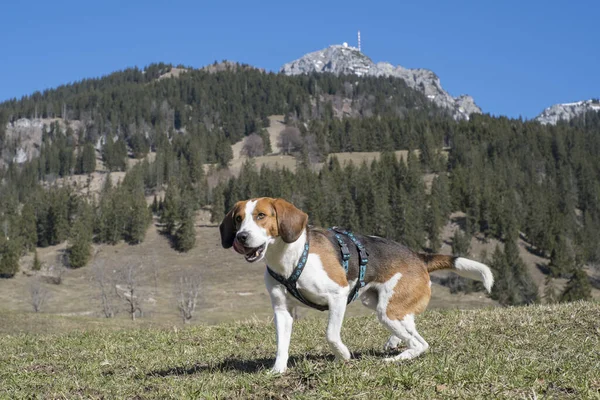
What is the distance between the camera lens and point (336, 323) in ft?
23.3

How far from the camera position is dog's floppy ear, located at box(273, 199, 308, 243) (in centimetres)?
687

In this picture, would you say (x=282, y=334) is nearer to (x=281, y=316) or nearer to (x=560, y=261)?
(x=281, y=316)

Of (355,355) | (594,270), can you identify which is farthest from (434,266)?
(594,270)

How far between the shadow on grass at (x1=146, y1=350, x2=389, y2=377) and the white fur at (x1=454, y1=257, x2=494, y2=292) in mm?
1629

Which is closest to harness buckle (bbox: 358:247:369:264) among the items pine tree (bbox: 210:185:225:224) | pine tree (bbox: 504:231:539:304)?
pine tree (bbox: 504:231:539:304)

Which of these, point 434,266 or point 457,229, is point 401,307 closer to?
point 434,266

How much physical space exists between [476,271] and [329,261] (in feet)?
7.68

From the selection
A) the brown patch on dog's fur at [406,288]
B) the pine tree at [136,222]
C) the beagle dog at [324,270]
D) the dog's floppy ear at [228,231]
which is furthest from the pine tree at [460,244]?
the dog's floppy ear at [228,231]

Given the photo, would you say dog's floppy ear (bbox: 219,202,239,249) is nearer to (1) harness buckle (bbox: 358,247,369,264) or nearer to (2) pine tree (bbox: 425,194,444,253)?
(1) harness buckle (bbox: 358,247,369,264)

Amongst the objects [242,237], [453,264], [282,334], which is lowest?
[282,334]

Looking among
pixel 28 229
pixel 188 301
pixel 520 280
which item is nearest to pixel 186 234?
pixel 28 229

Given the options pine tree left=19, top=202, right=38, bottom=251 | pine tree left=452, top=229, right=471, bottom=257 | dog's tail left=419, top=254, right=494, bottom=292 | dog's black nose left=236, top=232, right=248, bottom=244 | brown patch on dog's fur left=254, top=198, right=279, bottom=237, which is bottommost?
pine tree left=452, top=229, right=471, bottom=257

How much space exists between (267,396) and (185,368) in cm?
296

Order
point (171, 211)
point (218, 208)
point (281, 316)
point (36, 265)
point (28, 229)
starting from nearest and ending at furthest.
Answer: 1. point (281, 316)
2. point (36, 265)
3. point (28, 229)
4. point (171, 211)
5. point (218, 208)
